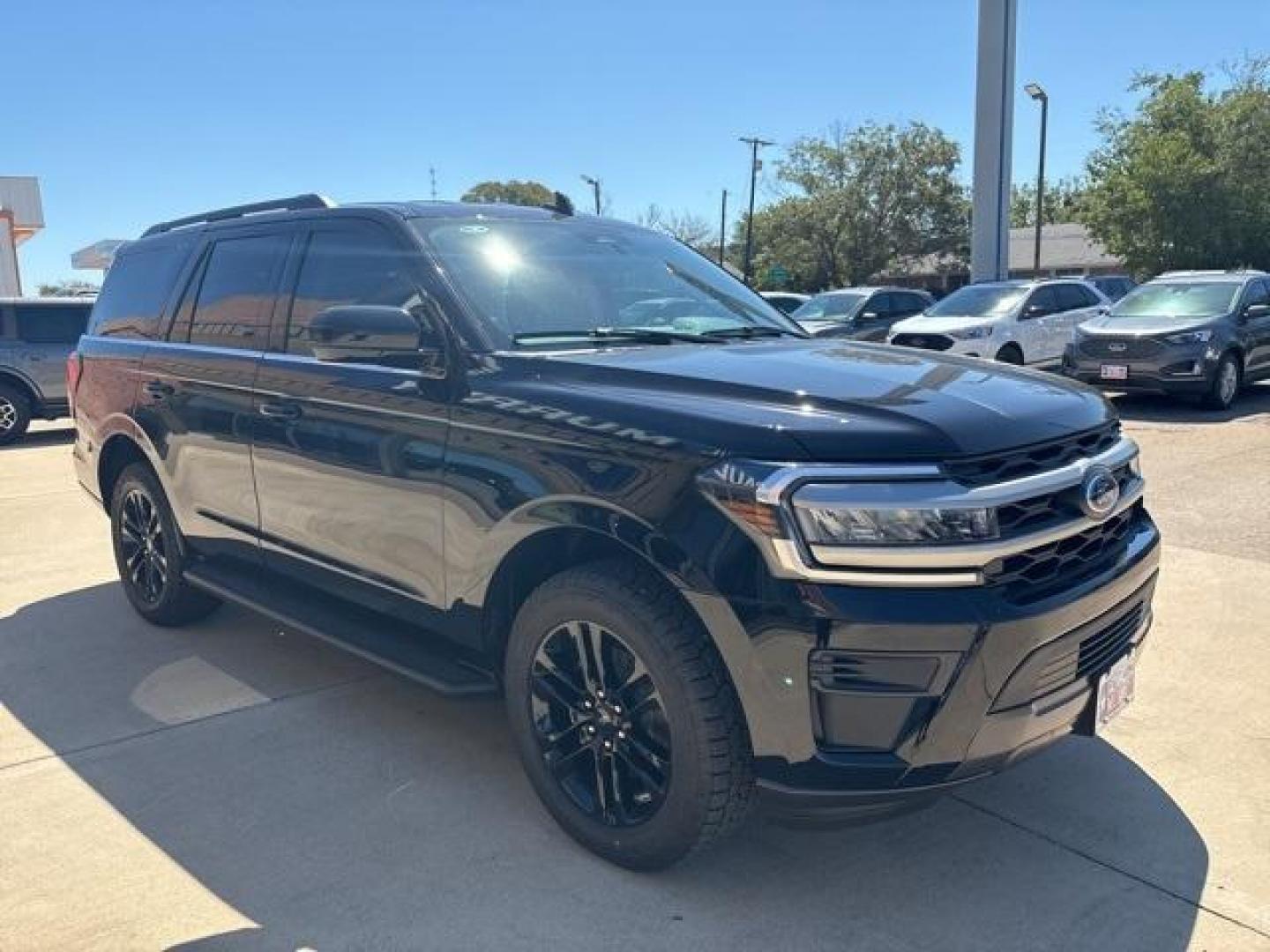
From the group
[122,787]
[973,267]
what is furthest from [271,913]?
[973,267]

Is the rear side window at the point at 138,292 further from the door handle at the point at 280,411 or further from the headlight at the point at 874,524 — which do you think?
the headlight at the point at 874,524

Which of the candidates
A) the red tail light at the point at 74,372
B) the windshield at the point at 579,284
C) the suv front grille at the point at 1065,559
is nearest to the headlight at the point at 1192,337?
the windshield at the point at 579,284

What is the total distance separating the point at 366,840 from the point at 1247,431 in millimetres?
10491

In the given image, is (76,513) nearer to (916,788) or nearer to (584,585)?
(584,585)

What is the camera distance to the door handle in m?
3.93

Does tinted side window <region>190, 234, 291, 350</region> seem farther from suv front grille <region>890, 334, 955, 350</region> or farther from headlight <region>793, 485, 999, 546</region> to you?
suv front grille <region>890, 334, 955, 350</region>

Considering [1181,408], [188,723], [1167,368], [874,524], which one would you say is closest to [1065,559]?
[874,524]

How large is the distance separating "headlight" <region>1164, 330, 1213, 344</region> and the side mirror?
11.2 meters

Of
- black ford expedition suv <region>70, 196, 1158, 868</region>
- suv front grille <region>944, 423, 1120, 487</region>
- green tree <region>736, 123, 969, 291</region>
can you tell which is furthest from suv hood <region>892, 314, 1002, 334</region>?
green tree <region>736, 123, 969, 291</region>

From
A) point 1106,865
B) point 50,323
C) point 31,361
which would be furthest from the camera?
point 50,323

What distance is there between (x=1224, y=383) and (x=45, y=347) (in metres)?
14.7

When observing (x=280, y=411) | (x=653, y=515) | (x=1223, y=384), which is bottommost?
(x=1223, y=384)

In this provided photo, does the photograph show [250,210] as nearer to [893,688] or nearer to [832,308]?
[893,688]

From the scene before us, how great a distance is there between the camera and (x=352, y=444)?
3648 millimetres
